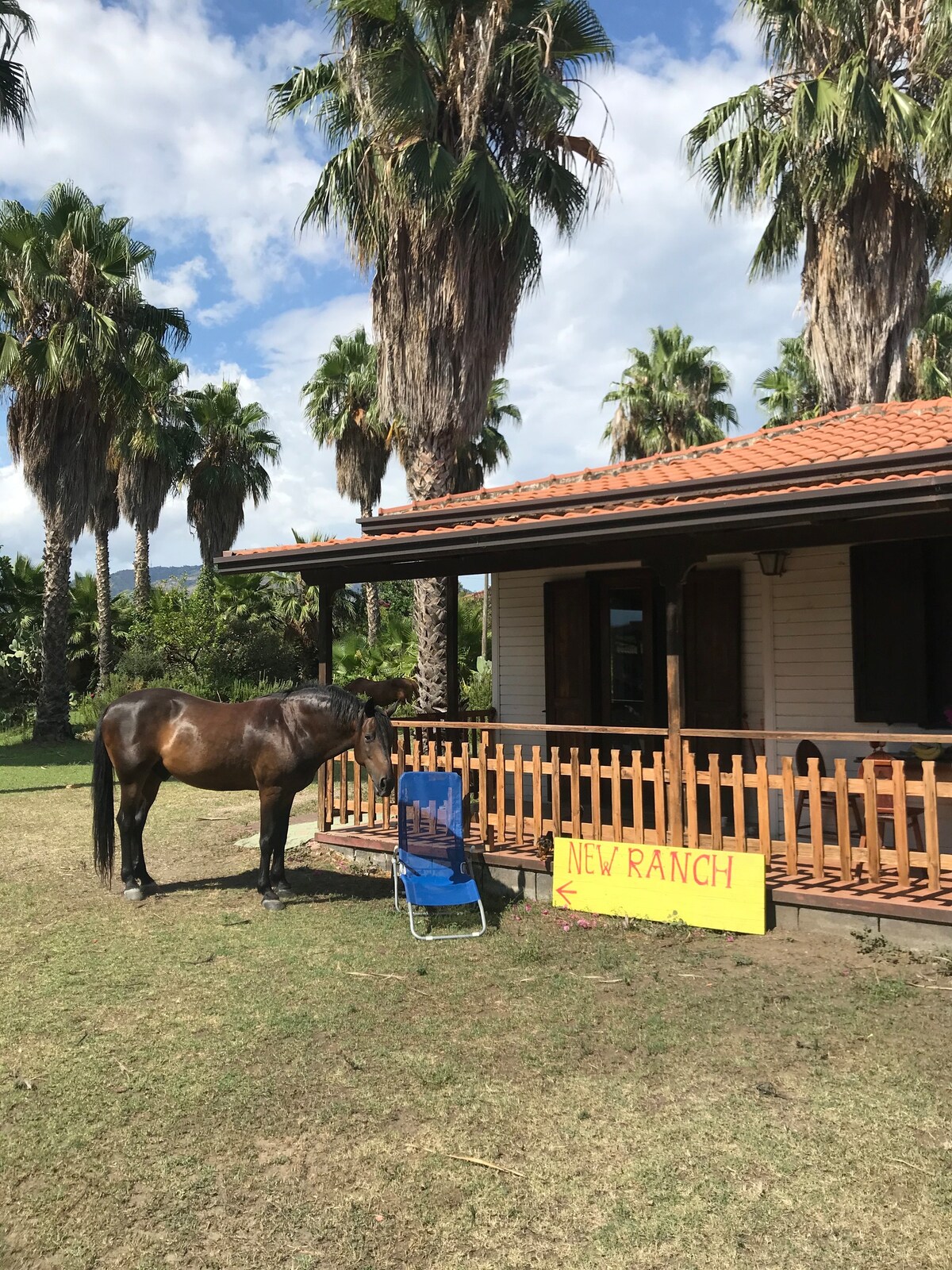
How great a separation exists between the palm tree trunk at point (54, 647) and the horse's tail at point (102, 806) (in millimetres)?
14310

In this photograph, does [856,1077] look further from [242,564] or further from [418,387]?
[418,387]

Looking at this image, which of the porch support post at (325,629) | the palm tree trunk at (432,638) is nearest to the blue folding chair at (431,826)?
the porch support post at (325,629)

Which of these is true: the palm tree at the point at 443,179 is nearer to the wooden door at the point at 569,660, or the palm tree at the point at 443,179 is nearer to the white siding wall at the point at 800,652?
the wooden door at the point at 569,660

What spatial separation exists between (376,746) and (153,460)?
21.9 m

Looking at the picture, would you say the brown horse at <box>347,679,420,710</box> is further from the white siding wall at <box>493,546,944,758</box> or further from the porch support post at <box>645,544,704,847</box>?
the porch support post at <box>645,544,704,847</box>

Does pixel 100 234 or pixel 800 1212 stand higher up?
pixel 100 234

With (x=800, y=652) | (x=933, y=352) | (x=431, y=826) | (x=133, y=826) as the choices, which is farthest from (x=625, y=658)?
(x=933, y=352)

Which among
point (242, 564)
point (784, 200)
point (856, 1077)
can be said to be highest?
point (784, 200)

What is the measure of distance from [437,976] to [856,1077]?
7.71 ft

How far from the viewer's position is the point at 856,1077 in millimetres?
3926

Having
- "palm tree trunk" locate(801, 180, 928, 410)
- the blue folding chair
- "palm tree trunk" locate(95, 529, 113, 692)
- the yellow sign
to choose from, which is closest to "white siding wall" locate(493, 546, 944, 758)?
the yellow sign

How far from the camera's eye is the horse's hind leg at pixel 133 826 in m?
7.25

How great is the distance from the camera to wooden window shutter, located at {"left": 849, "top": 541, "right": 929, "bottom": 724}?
24.6 feet

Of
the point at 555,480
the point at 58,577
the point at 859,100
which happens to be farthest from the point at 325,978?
the point at 58,577
